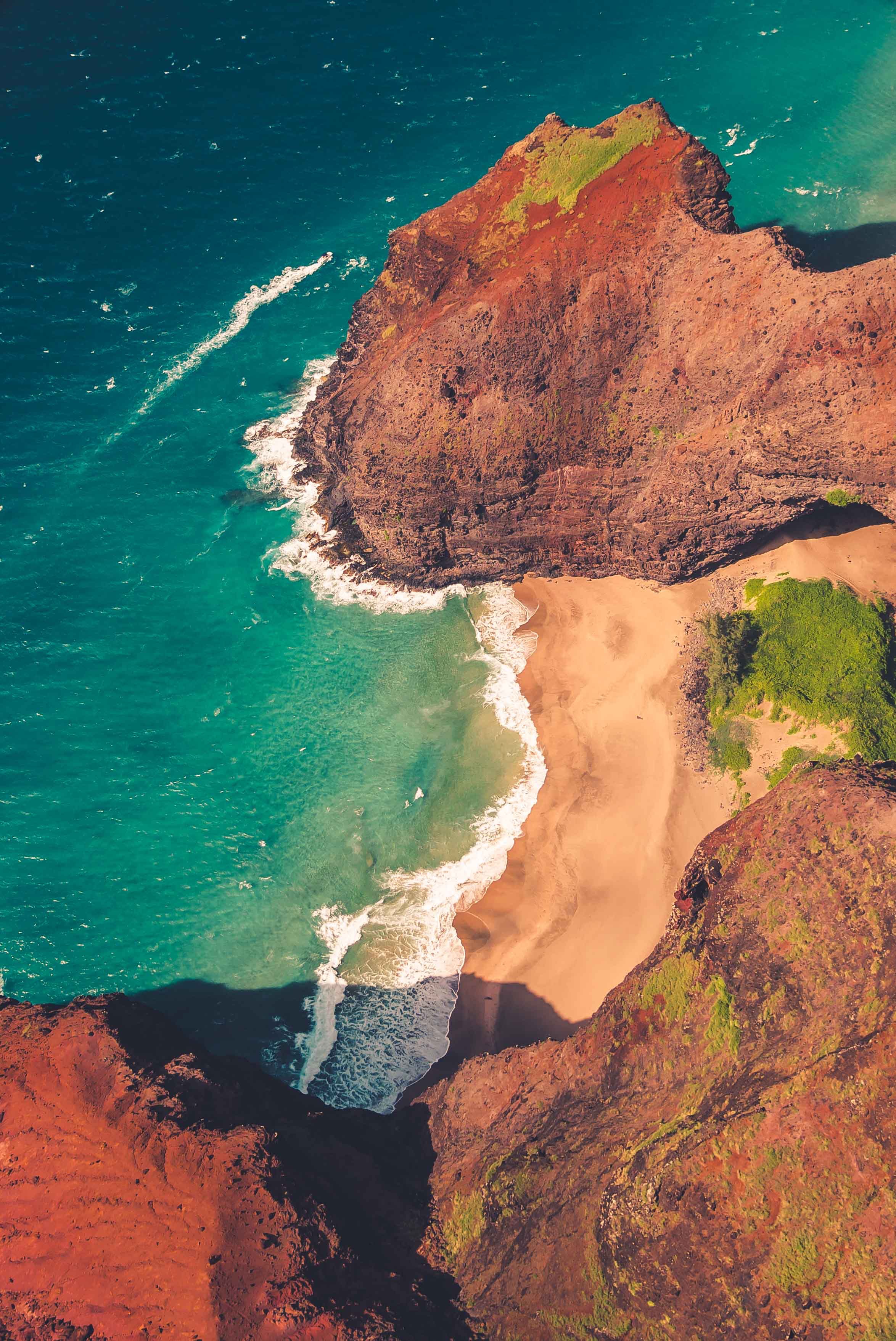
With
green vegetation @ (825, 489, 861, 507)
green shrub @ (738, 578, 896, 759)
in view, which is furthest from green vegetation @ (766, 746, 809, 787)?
green vegetation @ (825, 489, 861, 507)

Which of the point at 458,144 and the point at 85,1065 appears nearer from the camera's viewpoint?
the point at 85,1065

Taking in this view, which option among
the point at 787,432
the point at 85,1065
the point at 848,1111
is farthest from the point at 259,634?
the point at 848,1111

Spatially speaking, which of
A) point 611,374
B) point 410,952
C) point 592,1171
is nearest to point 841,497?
point 611,374

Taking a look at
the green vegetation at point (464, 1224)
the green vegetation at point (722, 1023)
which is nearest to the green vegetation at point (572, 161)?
the green vegetation at point (722, 1023)

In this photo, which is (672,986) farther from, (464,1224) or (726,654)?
(726,654)

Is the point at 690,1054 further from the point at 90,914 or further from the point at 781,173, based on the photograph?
the point at 781,173
